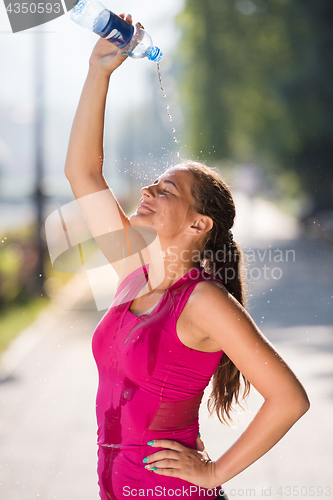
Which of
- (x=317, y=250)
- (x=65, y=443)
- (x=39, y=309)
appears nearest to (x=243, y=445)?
(x=65, y=443)

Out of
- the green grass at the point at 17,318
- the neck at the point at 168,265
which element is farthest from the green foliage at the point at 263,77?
the neck at the point at 168,265

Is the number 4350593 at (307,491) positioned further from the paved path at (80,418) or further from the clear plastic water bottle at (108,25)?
the clear plastic water bottle at (108,25)

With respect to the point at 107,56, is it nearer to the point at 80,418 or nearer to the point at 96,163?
the point at 96,163

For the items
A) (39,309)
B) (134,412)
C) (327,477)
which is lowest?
(39,309)

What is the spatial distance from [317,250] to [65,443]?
1604 cm

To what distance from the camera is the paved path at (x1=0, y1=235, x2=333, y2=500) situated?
10.8ft

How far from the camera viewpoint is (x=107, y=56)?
6.09 ft

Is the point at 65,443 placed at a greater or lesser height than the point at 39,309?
greater

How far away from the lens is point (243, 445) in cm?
156

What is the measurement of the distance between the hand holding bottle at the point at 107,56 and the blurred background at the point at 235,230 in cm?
13

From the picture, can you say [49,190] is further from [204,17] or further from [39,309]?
[204,17]

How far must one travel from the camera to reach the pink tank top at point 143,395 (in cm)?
158

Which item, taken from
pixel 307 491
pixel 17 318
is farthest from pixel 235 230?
pixel 17 318

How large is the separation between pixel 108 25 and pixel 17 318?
612 cm
